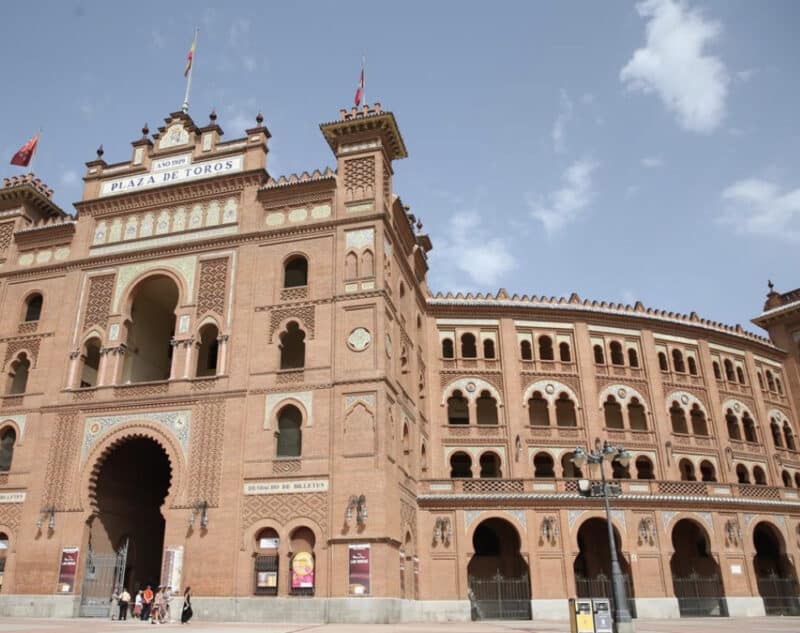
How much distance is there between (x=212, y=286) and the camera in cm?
2728

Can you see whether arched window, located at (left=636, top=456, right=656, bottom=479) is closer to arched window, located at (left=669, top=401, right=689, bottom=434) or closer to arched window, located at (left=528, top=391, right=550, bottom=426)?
arched window, located at (left=669, top=401, right=689, bottom=434)

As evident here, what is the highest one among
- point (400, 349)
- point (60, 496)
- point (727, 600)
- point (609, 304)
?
point (609, 304)

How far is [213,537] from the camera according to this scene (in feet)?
75.9

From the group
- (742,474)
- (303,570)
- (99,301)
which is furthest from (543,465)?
(99,301)

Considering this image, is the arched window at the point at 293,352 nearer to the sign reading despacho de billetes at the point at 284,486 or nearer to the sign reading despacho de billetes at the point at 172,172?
the sign reading despacho de billetes at the point at 284,486

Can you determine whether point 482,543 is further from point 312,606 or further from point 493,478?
point 312,606

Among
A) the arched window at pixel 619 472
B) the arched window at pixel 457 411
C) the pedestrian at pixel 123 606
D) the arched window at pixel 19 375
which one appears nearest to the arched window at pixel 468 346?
the arched window at pixel 457 411

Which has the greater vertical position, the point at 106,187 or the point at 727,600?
the point at 106,187

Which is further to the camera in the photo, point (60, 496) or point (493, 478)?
point (493, 478)

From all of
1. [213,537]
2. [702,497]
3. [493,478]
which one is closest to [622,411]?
[702,497]

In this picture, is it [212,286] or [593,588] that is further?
[593,588]

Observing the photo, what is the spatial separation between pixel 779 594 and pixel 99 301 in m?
31.4

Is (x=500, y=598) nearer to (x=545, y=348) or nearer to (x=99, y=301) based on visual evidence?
(x=545, y=348)

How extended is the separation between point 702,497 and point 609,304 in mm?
9707
